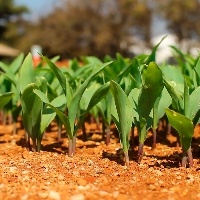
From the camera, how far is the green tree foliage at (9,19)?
3620cm

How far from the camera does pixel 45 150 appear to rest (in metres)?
2.84

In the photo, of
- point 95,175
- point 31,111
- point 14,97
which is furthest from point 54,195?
point 14,97

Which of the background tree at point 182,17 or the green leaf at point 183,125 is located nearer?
the green leaf at point 183,125

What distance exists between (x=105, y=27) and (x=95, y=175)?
112 ft

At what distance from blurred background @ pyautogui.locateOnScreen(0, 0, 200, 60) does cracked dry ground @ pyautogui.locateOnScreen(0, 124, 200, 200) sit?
3222 centimetres

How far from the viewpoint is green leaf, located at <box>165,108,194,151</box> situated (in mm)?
2160

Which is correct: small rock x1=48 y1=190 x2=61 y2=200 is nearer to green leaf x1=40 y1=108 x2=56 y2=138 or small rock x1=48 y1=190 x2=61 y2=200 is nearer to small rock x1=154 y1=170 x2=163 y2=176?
small rock x1=154 y1=170 x2=163 y2=176

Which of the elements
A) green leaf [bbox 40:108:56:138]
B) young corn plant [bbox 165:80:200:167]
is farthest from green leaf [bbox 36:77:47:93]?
young corn plant [bbox 165:80:200:167]

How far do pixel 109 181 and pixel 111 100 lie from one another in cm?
75

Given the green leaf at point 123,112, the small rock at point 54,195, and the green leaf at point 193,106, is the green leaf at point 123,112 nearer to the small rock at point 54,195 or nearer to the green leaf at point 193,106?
the green leaf at point 193,106

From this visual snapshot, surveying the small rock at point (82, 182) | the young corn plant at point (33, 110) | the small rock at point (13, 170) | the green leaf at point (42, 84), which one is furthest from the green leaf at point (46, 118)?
the small rock at point (82, 182)

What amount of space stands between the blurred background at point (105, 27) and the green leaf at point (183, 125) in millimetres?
32603

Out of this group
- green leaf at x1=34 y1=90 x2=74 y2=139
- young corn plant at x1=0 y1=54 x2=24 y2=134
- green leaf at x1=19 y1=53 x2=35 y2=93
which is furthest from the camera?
young corn plant at x1=0 y1=54 x2=24 y2=134

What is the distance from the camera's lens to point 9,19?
3841cm
